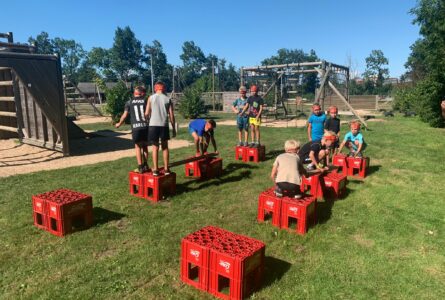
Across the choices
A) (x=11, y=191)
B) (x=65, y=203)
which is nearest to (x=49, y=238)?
(x=65, y=203)

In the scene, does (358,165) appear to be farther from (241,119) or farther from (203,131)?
(203,131)

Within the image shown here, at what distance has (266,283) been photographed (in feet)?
13.0

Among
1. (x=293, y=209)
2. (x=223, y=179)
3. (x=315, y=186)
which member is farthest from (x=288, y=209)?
(x=223, y=179)

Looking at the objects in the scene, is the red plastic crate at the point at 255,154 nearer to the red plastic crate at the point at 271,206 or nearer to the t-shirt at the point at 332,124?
the t-shirt at the point at 332,124

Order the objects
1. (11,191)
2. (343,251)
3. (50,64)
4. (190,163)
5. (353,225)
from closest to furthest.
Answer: (343,251) < (353,225) < (11,191) < (190,163) < (50,64)

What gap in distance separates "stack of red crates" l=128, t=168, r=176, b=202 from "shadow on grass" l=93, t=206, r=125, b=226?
87 centimetres

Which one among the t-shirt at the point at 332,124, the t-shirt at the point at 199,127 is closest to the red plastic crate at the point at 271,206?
the t-shirt at the point at 199,127

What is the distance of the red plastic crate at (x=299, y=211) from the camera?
5.21 meters

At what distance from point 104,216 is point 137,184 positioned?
1.16m

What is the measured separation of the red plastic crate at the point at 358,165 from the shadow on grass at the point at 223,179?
2464mm

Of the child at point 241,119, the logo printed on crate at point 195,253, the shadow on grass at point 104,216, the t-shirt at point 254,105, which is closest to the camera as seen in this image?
the logo printed on crate at point 195,253

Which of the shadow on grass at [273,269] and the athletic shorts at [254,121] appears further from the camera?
the athletic shorts at [254,121]

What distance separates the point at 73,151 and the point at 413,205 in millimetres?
10433

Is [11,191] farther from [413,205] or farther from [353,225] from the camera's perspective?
[413,205]
